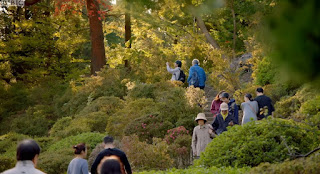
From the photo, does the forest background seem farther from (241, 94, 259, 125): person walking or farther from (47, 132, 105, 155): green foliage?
(241, 94, 259, 125): person walking

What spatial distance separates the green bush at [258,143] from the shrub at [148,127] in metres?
5.18

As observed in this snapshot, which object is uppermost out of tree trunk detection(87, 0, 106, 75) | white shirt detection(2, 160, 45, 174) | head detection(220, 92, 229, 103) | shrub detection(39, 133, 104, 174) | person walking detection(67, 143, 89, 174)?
tree trunk detection(87, 0, 106, 75)

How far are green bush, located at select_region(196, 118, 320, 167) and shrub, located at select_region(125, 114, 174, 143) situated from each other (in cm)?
518

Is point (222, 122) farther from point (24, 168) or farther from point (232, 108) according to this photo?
point (24, 168)

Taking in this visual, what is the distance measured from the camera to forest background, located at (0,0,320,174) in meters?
2.94

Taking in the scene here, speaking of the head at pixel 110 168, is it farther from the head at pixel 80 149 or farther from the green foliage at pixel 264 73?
the green foliage at pixel 264 73

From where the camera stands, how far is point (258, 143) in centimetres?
825

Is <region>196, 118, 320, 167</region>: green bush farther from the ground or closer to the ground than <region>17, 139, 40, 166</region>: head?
closer to the ground

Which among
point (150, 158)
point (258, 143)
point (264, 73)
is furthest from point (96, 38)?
point (258, 143)

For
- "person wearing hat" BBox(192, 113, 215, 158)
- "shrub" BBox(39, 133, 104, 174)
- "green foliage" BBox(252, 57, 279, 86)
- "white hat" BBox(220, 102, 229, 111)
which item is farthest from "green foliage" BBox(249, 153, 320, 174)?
"green foliage" BBox(252, 57, 279, 86)

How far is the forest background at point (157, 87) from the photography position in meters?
2.94

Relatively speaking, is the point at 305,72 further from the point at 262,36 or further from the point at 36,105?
the point at 36,105

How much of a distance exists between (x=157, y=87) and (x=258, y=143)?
10064 millimetres

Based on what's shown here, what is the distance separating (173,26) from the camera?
84.4 feet
